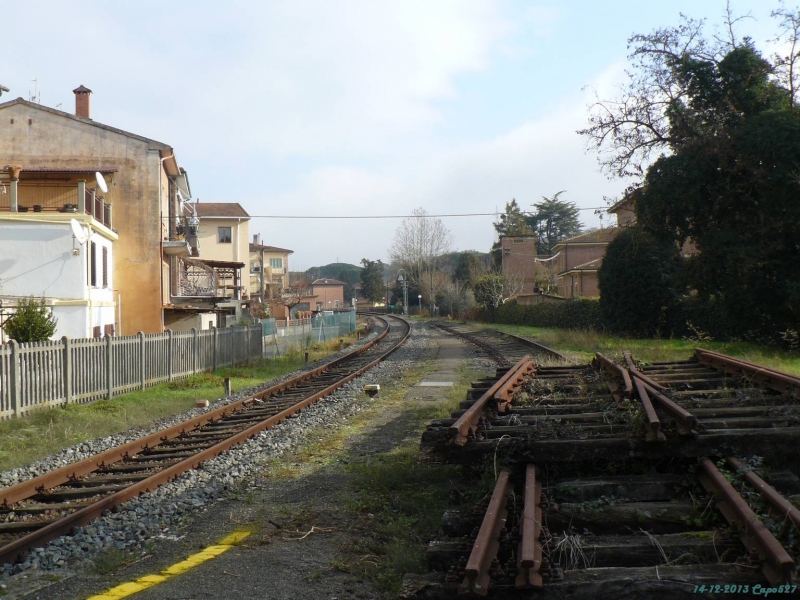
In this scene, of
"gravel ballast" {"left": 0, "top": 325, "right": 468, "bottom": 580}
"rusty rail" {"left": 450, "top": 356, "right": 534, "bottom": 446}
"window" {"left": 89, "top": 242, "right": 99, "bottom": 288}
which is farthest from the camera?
"window" {"left": 89, "top": 242, "right": 99, "bottom": 288}

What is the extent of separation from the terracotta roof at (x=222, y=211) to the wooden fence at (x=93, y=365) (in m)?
36.4

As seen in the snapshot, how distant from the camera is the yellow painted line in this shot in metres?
4.61

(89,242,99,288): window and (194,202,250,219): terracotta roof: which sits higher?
(194,202,250,219): terracotta roof

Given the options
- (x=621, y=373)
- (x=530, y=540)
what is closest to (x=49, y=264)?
(x=621, y=373)

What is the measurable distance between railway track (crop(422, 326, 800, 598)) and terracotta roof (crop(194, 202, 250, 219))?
168ft

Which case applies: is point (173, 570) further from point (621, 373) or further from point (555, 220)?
point (555, 220)

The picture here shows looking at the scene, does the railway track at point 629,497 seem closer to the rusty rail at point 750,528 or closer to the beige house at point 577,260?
the rusty rail at point 750,528

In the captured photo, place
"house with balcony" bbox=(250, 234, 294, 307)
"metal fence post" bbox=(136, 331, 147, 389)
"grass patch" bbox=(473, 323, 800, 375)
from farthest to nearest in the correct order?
1. "house with balcony" bbox=(250, 234, 294, 307)
2. "grass patch" bbox=(473, 323, 800, 375)
3. "metal fence post" bbox=(136, 331, 147, 389)

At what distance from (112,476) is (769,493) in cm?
623

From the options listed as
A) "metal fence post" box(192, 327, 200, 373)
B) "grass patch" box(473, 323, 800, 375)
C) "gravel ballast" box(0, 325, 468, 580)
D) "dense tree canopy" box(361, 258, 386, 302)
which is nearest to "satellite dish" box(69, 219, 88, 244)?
"metal fence post" box(192, 327, 200, 373)

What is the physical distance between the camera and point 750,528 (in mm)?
4004

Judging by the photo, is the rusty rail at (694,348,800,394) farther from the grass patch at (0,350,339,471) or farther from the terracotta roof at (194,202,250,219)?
the terracotta roof at (194,202,250,219)

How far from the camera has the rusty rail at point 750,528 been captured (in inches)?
137

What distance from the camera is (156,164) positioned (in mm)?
29516
